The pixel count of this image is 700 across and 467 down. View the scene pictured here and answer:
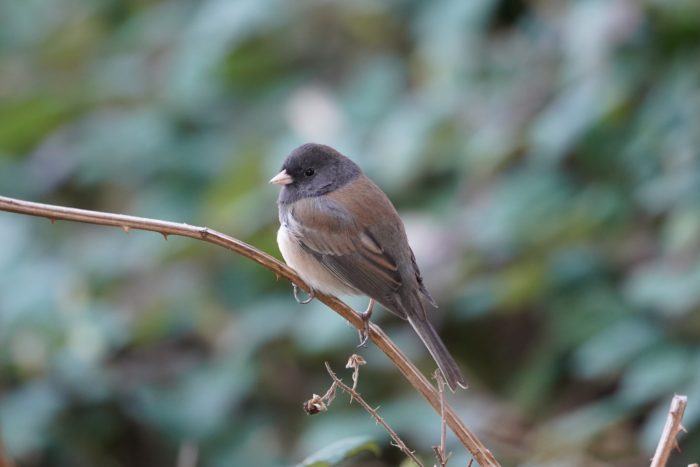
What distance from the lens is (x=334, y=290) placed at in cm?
262

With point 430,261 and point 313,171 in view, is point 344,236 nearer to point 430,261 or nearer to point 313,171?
point 313,171

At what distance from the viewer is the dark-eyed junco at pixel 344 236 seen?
8.16 feet

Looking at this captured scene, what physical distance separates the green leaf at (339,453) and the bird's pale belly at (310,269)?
0.93m

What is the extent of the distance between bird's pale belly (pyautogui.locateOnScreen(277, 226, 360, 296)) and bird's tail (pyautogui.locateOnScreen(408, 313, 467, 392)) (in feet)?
0.76

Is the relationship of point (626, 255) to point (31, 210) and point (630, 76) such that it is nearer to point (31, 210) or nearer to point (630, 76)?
point (630, 76)

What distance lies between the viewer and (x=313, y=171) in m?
2.78

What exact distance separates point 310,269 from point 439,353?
1.75 feet

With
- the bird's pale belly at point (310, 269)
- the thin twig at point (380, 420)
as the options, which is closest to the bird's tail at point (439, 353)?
the bird's pale belly at point (310, 269)

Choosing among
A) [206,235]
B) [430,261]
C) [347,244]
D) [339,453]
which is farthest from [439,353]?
[430,261]

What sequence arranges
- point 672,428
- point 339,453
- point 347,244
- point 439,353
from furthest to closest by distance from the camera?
point 347,244 → point 439,353 → point 339,453 → point 672,428

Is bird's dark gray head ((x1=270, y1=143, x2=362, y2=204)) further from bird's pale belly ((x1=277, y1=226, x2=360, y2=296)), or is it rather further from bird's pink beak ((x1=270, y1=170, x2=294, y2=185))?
Answer: bird's pale belly ((x1=277, y1=226, x2=360, y2=296))

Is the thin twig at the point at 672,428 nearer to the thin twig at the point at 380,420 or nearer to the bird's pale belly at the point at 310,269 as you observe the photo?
the thin twig at the point at 380,420

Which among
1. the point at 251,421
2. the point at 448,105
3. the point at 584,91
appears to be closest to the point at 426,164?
the point at 448,105

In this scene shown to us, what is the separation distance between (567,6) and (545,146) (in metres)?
0.79
